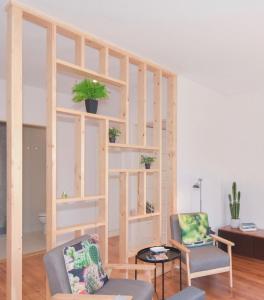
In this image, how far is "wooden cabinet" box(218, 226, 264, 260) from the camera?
428 centimetres

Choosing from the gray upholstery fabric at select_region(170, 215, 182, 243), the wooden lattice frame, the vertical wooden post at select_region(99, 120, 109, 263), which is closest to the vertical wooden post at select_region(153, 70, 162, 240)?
the wooden lattice frame

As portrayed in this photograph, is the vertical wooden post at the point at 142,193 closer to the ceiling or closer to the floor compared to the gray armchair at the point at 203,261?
closer to the ceiling

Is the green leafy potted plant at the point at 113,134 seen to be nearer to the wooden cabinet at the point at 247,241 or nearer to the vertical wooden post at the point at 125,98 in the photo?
the vertical wooden post at the point at 125,98

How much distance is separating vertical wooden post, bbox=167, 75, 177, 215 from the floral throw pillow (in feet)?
5.71

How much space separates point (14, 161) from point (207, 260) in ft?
7.61

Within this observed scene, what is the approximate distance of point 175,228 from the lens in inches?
144

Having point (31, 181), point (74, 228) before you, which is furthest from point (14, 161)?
point (31, 181)

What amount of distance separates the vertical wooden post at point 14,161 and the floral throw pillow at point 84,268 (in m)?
0.45

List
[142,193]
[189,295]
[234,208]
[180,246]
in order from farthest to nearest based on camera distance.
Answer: [234,208], [142,193], [180,246], [189,295]

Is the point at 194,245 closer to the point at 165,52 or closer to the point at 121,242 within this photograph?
the point at 121,242

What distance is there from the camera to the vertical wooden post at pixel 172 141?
3.99 m

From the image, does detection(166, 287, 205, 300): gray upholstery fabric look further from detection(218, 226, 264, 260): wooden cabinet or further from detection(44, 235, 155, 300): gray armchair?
detection(218, 226, 264, 260): wooden cabinet

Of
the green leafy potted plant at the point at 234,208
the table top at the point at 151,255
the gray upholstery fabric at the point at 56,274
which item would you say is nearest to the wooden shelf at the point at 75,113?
the gray upholstery fabric at the point at 56,274

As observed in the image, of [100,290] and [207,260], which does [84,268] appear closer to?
[100,290]
